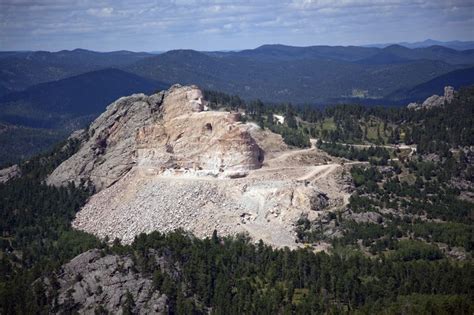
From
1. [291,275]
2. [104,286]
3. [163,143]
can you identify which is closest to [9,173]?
[163,143]

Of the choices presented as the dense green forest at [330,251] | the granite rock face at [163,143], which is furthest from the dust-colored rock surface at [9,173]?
the granite rock face at [163,143]

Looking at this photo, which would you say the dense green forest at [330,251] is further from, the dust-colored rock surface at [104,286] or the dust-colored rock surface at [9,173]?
the dust-colored rock surface at [9,173]

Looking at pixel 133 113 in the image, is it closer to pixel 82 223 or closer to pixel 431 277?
pixel 82 223

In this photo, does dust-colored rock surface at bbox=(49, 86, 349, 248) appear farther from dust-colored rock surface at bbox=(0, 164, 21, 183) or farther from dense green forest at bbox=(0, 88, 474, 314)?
dust-colored rock surface at bbox=(0, 164, 21, 183)

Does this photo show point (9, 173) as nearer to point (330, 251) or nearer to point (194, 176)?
point (194, 176)

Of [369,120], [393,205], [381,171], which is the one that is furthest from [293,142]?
[369,120]

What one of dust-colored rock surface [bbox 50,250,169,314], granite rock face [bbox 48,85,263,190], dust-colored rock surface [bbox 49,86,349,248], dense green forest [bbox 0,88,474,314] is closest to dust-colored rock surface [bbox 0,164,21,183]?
dense green forest [bbox 0,88,474,314]
